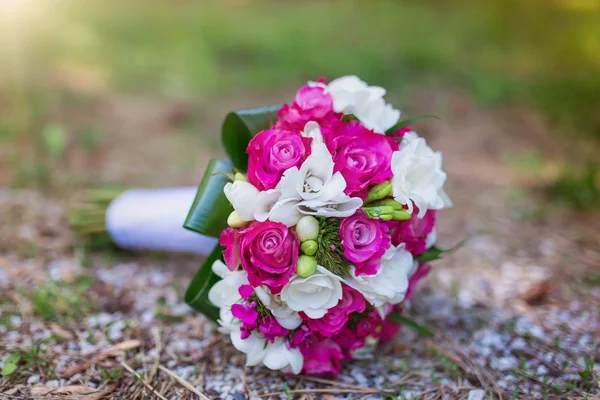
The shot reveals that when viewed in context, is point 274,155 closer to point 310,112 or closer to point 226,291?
point 310,112

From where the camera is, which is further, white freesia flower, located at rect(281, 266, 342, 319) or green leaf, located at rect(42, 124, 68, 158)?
green leaf, located at rect(42, 124, 68, 158)

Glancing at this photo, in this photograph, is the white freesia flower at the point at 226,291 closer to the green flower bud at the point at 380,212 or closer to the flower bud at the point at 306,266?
the flower bud at the point at 306,266

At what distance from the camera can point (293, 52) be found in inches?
160

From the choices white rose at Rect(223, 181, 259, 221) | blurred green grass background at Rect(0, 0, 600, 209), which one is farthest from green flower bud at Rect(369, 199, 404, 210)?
blurred green grass background at Rect(0, 0, 600, 209)

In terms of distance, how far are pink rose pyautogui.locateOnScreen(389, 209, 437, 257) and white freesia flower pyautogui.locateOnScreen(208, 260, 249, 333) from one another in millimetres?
400

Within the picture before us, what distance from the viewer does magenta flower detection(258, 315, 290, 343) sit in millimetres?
1279

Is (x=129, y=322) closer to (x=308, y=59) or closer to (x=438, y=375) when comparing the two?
(x=438, y=375)

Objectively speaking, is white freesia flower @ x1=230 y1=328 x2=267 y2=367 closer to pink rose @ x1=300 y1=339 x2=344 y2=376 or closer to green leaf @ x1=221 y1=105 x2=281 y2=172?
pink rose @ x1=300 y1=339 x2=344 y2=376

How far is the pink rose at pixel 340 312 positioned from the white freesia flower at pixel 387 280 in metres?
0.02

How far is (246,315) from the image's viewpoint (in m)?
1.26

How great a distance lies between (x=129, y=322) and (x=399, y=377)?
0.87 m

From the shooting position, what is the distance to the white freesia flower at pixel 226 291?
4.27 feet

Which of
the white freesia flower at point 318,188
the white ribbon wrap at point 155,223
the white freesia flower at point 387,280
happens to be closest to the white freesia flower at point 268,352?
the white freesia flower at point 387,280

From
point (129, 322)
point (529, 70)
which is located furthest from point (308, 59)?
point (129, 322)
